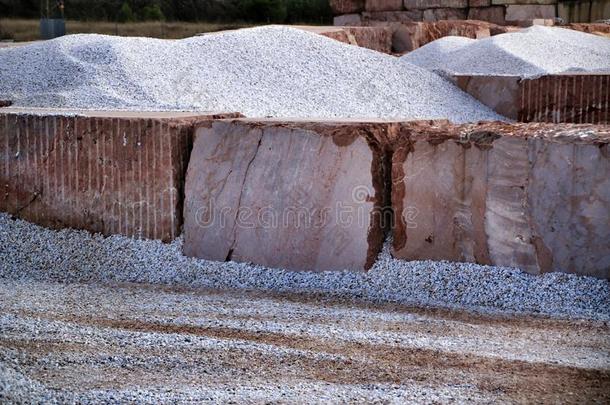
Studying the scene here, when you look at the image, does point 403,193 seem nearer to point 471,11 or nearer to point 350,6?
point 471,11

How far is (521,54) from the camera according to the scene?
9344mm

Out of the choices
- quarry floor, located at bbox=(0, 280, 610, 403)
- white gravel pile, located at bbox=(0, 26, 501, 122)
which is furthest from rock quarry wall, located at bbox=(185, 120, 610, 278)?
white gravel pile, located at bbox=(0, 26, 501, 122)

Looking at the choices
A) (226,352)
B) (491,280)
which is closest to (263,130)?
(491,280)

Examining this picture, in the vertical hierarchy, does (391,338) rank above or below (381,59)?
below

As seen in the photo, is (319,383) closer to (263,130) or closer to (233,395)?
(233,395)

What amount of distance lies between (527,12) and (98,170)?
1378cm

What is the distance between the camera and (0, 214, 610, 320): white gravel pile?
4238 millimetres

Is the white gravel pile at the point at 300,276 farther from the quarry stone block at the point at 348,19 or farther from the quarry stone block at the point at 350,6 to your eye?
the quarry stone block at the point at 350,6

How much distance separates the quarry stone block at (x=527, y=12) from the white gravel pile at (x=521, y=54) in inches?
261

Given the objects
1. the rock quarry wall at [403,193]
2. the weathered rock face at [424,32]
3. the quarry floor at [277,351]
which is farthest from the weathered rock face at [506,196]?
the weathered rock face at [424,32]

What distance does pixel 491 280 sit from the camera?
4.40m

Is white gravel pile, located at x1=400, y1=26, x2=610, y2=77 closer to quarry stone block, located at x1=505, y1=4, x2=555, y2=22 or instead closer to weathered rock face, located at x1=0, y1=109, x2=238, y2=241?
weathered rock face, located at x1=0, y1=109, x2=238, y2=241

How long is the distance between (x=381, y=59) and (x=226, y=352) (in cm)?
508

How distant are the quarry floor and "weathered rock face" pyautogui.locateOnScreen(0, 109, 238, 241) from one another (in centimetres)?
72
